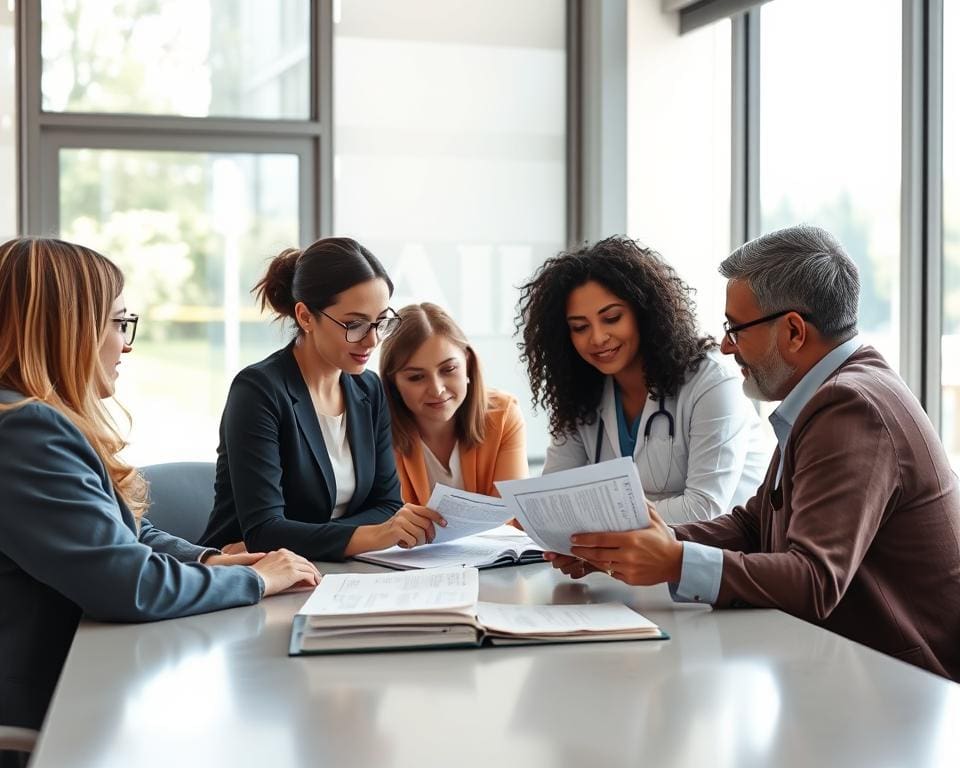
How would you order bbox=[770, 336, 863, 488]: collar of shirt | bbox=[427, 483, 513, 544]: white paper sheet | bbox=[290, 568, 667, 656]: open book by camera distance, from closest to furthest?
bbox=[290, 568, 667, 656]: open book, bbox=[770, 336, 863, 488]: collar of shirt, bbox=[427, 483, 513, 544]: white paper sheet

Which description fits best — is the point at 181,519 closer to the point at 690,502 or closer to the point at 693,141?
the point at 690,502

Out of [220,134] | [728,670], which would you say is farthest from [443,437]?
[220,134]

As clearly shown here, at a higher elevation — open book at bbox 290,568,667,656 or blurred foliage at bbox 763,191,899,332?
blurred foliage at bbox 763,191,899,332

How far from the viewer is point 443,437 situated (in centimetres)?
312

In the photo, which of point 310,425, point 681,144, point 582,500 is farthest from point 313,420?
point 681,144

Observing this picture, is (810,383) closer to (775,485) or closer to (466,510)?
(775,485)

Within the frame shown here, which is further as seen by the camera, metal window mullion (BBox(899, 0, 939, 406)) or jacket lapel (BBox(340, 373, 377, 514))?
metal window mullion (BBox(899, 0, 939, 406))

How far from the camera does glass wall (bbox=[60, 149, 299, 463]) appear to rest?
4.53 metres

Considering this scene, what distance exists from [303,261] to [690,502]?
1.07 metres

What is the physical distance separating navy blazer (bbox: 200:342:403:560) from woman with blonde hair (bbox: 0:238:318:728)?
Answer: 0.52 m

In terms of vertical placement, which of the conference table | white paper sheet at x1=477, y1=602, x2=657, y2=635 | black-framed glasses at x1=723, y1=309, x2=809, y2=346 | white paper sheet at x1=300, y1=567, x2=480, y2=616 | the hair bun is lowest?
the conference table

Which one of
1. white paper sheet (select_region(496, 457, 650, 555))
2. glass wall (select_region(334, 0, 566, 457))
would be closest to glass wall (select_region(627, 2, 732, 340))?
glass wall (select_region(334, 0, 566, 457))

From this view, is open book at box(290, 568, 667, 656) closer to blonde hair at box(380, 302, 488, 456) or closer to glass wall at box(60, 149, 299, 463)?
blonde hair at box(380, 302, 488, 456)

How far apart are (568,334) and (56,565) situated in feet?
5.38
